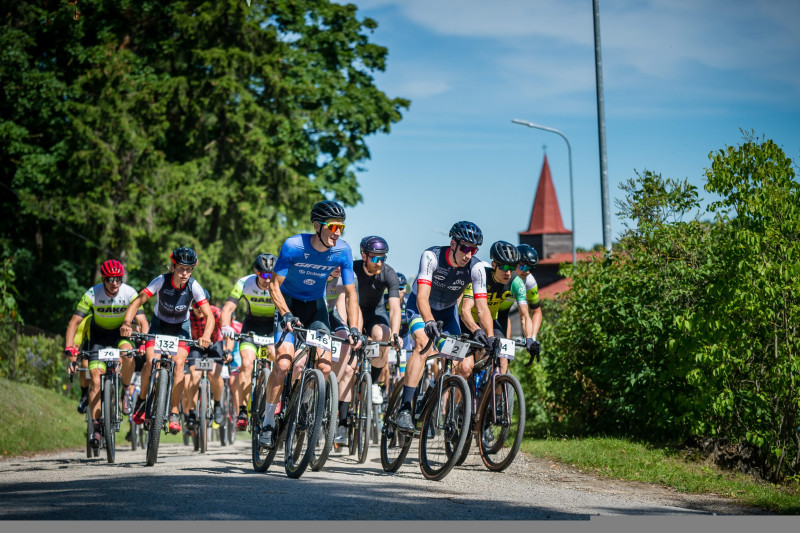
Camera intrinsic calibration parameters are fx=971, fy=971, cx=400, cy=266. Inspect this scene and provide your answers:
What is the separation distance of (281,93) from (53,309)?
10.7 m

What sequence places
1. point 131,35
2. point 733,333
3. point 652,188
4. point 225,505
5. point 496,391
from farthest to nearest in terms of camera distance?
point 131,35 < point 652,188 < point 733,333 < point 496,391 < point 225,505

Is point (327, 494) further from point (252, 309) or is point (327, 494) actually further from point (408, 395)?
point (252, 309)

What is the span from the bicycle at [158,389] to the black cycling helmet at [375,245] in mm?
2363

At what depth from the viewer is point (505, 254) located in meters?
10.9

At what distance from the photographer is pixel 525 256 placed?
11.8m

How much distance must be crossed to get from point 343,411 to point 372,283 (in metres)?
1.79

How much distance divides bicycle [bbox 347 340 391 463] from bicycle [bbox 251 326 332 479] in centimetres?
199

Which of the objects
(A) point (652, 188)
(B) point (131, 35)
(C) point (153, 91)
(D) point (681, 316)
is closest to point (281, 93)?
(C) point (153, 91)

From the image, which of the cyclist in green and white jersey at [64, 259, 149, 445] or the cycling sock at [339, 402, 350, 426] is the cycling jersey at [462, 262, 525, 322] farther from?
the cyclist in green and white jersey at [64, 259, 149, 445]

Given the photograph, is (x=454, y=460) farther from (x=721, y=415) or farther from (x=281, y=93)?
(x=281, y=93)

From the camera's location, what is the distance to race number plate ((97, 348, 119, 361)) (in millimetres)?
12188

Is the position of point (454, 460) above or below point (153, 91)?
below

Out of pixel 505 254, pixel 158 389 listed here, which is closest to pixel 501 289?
pixel 505 254

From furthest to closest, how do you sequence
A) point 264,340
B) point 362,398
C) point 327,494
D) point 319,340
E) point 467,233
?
point 264,340 < point 362,398 < point 467,233 < point 319,340 < point 327,494
